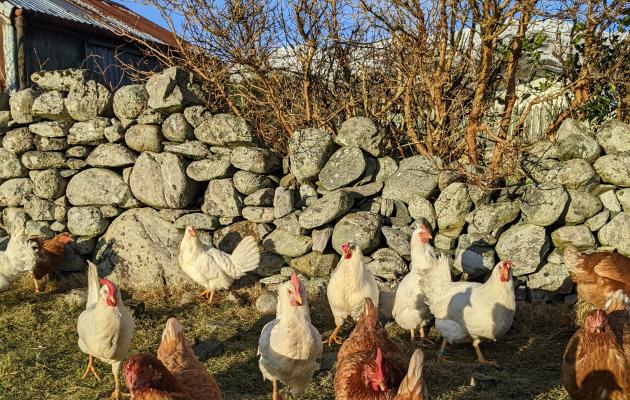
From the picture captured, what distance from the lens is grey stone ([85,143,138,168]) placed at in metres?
7.62

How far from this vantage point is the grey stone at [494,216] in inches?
261

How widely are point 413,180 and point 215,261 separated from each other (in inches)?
99.6

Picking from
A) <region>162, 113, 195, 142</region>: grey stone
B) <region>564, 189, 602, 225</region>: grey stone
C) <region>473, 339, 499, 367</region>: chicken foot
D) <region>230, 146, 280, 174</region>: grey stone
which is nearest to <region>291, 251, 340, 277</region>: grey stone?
<region>230, 146, 280, 174</region>: grey stone

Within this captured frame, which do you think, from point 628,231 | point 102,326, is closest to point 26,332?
point 102,326

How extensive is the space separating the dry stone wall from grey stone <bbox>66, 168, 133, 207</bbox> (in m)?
0.02

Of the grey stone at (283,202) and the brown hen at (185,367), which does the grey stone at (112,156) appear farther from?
the brown hen at (185,367)

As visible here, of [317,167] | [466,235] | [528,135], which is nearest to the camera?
[466,235]

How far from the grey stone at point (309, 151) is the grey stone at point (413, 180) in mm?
860

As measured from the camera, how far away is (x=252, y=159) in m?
7.29

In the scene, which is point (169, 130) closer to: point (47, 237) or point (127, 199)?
point (127, 199)

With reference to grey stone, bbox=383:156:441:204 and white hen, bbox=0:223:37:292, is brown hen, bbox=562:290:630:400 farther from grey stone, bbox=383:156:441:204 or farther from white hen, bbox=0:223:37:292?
white hen, bbox=0:223:37:292

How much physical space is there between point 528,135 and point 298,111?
302 cm

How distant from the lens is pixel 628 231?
20.7 feet

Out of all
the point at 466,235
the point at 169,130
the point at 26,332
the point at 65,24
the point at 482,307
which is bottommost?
the point at 26,332
